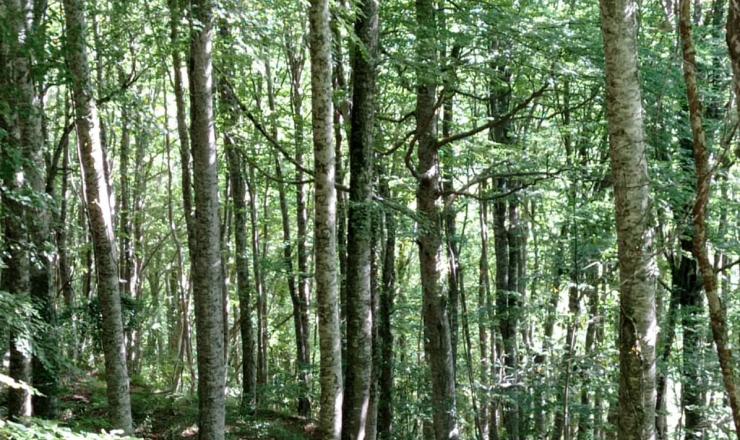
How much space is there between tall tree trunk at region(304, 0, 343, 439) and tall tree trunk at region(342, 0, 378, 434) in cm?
135

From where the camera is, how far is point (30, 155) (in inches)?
308

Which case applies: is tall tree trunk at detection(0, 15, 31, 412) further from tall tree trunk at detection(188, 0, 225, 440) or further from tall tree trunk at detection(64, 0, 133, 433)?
tall tree trunk at detection(188, 0, 225, 440)

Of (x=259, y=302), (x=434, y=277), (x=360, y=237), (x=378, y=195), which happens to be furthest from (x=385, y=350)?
(x=259, y=302)

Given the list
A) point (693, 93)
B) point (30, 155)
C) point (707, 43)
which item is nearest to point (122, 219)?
point (30, 155)

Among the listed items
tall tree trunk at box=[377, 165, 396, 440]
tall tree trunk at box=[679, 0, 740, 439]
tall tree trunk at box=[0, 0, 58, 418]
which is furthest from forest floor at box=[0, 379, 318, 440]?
tall tree trunk at box=[679, 0, 740, 439]

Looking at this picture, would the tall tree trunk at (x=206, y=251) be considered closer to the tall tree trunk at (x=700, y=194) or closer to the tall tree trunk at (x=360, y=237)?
the tall tree trunk at (x=360, y=237)

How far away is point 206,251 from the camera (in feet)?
27.2

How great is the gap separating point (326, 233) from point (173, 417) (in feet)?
25.7

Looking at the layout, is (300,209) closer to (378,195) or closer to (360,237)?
(378,195)

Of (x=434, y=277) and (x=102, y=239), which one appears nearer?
(x=102, y=239)

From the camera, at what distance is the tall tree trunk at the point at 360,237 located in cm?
792

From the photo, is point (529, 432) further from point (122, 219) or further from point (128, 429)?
point (122, 219)

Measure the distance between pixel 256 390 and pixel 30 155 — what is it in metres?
7.81

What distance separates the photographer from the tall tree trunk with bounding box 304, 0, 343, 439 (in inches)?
253
